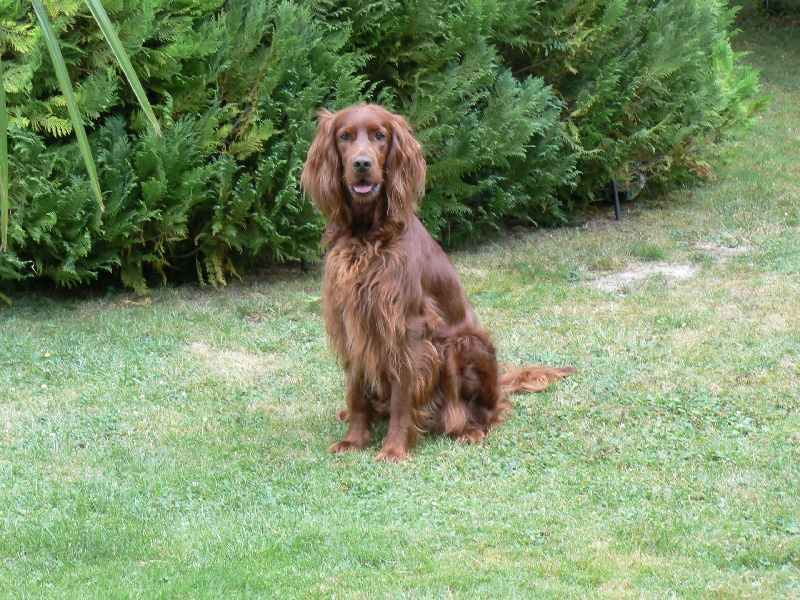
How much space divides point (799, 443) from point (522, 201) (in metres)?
4.60

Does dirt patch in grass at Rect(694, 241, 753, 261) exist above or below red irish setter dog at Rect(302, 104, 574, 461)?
below

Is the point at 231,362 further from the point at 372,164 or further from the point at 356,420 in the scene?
the point at 372,164

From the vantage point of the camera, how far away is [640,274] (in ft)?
25.0

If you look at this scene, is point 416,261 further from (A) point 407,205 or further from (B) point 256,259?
(B) point 256,259

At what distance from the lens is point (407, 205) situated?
4.36 m

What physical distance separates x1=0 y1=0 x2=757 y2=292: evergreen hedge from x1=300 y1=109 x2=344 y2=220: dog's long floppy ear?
203cm

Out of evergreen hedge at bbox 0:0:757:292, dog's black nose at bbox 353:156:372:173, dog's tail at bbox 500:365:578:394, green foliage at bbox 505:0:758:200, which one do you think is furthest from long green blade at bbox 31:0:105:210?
green foliage at bbox 505:0:758:200

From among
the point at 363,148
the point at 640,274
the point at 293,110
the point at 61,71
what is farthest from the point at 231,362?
the point at 61,71

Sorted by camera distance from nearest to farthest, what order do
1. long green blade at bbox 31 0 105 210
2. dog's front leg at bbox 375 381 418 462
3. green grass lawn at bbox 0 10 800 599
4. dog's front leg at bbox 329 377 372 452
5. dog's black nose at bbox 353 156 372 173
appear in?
long green blade at bbox 31 0 105 210
green grass lawn at bbox 0 10 800 599
dog's black nose at bbox 353 156 372 173
dog's front leg at bbox 375 381 418 462
dog's front leg at bbox 329 377 372 452

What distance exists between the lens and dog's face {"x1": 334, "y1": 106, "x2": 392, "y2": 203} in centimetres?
412

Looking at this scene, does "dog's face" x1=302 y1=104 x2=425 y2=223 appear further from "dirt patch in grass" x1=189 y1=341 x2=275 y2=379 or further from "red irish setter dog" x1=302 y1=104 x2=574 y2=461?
"dirt patch in grass" x1=189 y1=341 x2=275 y2=379

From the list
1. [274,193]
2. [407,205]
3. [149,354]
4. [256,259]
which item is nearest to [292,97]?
[274,193]

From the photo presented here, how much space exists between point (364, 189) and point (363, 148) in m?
0.18

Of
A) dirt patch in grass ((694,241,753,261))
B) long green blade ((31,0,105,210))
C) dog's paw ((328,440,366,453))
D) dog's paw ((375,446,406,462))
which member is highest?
long green blade ((31,0,105,210))
